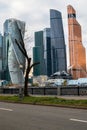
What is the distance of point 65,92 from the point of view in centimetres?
3784

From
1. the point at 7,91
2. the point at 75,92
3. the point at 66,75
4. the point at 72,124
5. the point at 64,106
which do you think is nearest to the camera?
the point at 72,124

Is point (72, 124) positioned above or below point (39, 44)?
below

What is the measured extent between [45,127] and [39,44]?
17759 centimetres

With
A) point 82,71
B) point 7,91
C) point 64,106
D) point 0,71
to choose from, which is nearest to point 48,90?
point 7,91

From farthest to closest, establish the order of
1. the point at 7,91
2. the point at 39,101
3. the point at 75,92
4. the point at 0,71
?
the point at 0,71, the point at 7,91, the point at 75,92, the point at 39,101

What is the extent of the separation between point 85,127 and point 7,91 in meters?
39.8

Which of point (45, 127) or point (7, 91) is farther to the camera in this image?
point (7, 91)

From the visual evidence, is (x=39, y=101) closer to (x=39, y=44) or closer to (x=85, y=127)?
(x=85, y=127)

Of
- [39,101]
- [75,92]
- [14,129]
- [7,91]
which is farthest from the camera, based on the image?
[7,91]

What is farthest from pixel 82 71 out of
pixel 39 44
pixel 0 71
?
pixel 0 71

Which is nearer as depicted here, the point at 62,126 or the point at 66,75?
the point at 62,126

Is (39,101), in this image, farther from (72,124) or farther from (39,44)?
(39,44)

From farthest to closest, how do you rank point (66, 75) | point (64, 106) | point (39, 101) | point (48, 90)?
point (66, 75) < point (48, 90) < point (39, 101) < point (64, 106)

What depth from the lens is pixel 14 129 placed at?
37.5 feet
